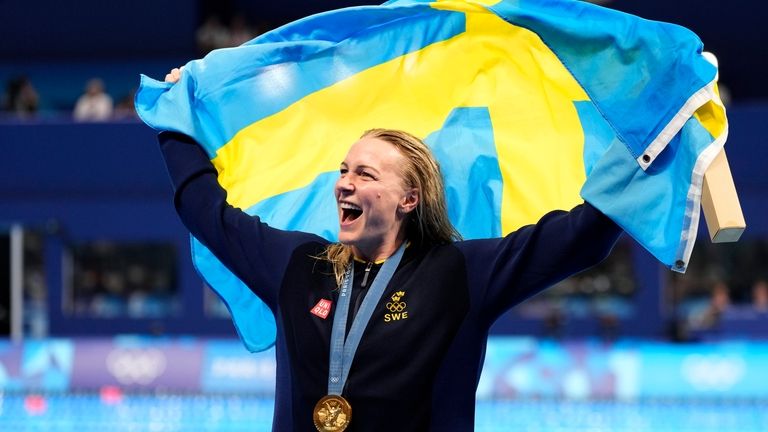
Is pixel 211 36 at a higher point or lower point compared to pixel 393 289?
higher

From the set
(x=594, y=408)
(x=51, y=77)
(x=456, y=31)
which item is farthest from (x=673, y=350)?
(x=51, y=77)

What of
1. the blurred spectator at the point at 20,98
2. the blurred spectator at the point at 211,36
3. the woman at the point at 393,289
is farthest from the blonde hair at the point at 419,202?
the blurred spectator at the point at 211,36

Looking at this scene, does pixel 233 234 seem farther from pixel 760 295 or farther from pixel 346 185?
pixel 760 295

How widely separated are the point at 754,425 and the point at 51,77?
10.8 meters

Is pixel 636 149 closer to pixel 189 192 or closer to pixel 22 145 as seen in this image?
pixel 189 192

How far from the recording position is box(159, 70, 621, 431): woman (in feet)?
8.61

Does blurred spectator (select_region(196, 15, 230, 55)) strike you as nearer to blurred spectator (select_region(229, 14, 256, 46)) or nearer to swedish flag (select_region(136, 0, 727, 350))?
blurred spectator (select_region(229, 14, 256, 46))

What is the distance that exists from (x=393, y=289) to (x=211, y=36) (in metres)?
12.9

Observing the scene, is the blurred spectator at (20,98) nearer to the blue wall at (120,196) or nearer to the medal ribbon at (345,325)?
the blue wall at (120,196)

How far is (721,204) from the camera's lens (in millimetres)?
2594

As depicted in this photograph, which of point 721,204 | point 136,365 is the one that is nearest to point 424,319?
point 721,204

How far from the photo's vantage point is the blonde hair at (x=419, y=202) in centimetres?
287

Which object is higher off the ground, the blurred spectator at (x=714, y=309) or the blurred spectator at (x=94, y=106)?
the blurred spectator at (x=94, y=106)

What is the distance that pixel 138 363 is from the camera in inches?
436
